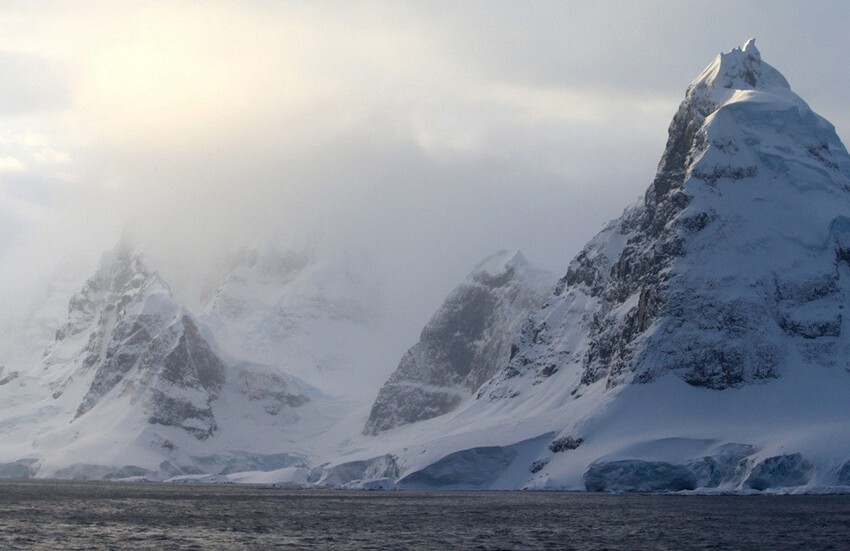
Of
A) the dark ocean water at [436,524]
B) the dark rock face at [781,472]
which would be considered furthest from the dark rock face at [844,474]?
the dark ocean water at [436,524]

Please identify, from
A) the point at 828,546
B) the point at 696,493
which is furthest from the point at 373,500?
the point at 828,546

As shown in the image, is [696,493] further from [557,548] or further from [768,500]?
[557,548]

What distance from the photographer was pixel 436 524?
12594cm

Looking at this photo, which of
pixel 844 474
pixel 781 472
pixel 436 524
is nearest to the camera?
pixel 436 524

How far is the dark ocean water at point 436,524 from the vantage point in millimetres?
101188

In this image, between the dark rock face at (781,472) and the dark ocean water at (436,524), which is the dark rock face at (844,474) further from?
the dark ocean water at (436,524)

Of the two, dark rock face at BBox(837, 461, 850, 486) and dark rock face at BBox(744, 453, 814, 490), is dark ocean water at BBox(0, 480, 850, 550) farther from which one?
dark rock face at BBox(744, 453, 814, 490)

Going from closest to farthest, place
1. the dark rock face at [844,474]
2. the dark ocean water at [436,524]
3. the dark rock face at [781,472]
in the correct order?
the dark ocean water at [436,524], the dark rock face at [844,474], the dark rock face at [781,472]

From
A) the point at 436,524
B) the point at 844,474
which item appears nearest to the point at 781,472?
the point at 844,474

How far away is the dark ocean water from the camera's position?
101188 millimetres

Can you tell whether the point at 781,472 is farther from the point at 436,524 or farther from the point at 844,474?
the point at 436,524

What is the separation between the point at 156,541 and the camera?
102 meters

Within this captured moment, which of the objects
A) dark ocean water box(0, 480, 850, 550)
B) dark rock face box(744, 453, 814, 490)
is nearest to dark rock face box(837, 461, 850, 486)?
dark rock face box(744, 453, 814, 490)

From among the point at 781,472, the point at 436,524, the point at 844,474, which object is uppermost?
the point at 781,472
